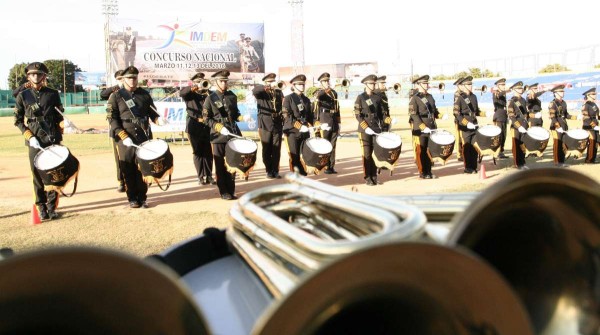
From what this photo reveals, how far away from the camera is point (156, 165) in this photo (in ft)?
25.6

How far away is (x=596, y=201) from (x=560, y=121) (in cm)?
1252

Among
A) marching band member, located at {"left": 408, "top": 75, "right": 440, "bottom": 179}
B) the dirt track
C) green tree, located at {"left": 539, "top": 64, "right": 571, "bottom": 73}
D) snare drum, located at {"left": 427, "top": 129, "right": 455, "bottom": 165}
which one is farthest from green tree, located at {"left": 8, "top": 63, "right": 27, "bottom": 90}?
snare drum, located at {"left": 427, "top": 129, "right": 455, "bottom": 165}

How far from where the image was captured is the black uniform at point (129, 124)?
27.3 feet

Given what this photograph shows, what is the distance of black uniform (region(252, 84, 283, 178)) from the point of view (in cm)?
1177

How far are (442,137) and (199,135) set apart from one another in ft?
15.4

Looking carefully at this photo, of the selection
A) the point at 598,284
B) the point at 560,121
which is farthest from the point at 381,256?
the point at 560,121

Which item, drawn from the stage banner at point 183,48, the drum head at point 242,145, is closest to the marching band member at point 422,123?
the drum head at point 242,145

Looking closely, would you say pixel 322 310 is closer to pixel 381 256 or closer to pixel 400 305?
pixel 381 256

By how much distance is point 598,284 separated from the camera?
205cm

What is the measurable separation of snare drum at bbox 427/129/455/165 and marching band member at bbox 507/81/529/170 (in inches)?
87.1

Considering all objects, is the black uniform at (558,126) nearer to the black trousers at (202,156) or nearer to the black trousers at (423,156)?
the black trousers at (423,156)

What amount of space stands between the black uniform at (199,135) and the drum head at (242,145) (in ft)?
6.82

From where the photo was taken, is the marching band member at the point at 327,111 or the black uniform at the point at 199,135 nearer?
the black uniform at the point at 199,135

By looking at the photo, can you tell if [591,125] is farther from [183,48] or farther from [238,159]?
[183,48]
